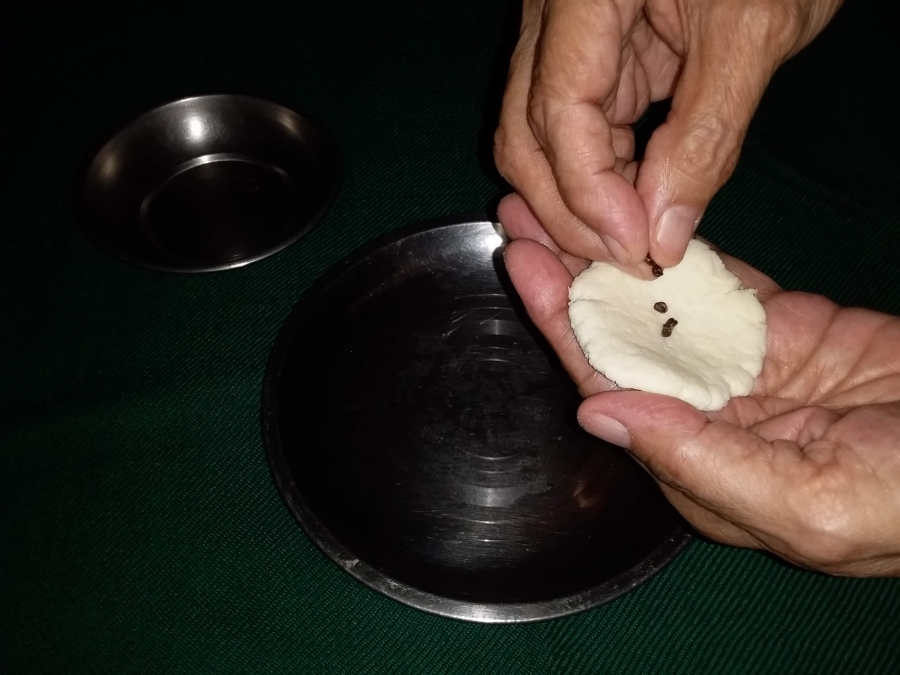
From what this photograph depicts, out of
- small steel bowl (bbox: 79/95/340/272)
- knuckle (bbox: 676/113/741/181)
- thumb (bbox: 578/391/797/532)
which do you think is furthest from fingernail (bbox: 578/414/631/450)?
small steel bowl (bbox: 79/95/340/272)

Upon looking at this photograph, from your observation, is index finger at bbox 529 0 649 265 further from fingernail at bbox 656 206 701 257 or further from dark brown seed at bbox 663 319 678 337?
dark brown seed at bbox 663 319 678 337

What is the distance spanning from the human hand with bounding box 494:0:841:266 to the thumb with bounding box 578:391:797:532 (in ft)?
0.96

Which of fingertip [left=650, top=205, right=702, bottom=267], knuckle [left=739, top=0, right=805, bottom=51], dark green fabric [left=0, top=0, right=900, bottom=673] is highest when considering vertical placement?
knuckle [left=739, top=0, right=805, bottom=51]

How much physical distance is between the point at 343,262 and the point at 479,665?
866mm

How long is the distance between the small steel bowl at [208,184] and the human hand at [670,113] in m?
0.76

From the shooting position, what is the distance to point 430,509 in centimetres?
130

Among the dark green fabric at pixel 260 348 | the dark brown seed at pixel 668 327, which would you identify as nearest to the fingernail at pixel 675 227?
the dark brown seed at pixel 668 327

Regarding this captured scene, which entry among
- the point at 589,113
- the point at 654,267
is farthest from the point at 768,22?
the point at 654,267

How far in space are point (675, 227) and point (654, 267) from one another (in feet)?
0.48

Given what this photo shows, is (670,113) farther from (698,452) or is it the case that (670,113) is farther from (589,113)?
(698,452)

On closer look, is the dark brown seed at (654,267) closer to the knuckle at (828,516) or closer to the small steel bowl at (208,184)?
the knuckle at (828,516)

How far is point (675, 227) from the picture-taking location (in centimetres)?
117

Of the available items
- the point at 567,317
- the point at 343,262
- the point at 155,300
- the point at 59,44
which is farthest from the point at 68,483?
the point at 59,44

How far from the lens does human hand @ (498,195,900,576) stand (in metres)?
1.01
